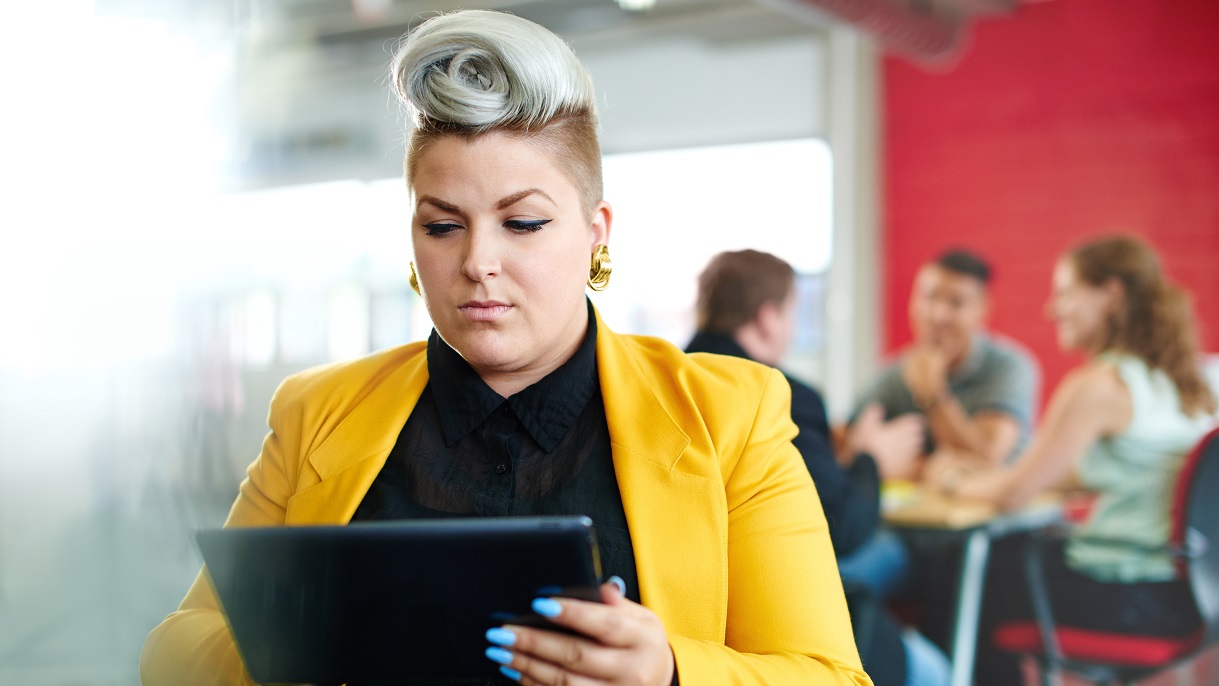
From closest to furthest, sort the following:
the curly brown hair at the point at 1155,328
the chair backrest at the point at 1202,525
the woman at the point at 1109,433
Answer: the chair backrest at the point at 1202,525, the woman at the point at 1109,433, the curly brown hair at the point at 1155,328

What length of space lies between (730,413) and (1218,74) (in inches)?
204

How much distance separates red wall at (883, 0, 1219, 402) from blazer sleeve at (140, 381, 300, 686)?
16.9ft

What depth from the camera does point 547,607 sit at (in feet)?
2.96

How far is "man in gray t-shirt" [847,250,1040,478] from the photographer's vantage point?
4.52 metres

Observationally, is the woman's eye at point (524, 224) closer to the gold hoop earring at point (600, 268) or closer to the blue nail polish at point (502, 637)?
the gold hoop earring at point (600, 268)

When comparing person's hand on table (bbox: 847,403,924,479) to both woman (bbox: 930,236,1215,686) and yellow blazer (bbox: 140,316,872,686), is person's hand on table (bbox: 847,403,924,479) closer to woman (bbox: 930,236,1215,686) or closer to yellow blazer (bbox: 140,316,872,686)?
woman (bbox: 930,236,1215,686)

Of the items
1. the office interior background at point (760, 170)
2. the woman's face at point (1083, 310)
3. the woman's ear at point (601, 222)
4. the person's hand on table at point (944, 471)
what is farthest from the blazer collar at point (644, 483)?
the person's hand on table at point (944, 471)

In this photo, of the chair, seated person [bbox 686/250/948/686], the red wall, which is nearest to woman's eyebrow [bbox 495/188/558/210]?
seated person [bbox 686/250/948/686]

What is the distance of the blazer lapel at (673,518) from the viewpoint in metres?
1.11

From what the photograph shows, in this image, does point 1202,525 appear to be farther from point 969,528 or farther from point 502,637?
point 502,637

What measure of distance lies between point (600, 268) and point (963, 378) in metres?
3.73

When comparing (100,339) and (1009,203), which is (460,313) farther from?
(1009,203)

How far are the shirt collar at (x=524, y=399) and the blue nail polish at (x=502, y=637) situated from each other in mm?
280

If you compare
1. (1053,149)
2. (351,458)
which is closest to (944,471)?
(1053,149)
